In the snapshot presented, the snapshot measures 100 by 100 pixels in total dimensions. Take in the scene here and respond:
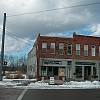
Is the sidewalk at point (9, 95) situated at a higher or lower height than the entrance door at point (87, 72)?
lower

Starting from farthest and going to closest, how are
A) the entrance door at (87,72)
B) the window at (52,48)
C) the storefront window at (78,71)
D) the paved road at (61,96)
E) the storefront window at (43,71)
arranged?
1. the entrance door at (87,72)
2. the storefront window at (78,71)
3. the window at (52,48)
4. the storefront window at (43,71)
5. the paved road at (61,96)

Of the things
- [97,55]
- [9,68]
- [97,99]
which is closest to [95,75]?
[97,55]

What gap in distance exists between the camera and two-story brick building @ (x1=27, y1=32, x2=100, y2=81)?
39500mm

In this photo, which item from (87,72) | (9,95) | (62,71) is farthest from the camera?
(87,72)

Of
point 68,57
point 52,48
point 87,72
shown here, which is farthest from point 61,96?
point 87,72

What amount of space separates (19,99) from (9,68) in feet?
297

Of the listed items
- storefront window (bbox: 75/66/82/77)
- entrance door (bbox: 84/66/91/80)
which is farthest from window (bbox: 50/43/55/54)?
entrance door (bbox: 84/66/91/80)

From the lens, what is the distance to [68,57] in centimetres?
4062

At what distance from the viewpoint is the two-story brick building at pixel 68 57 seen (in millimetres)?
39500

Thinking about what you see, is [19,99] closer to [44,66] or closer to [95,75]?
[44,66]

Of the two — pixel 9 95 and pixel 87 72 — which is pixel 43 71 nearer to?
pixel 87 72

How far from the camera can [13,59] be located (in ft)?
361

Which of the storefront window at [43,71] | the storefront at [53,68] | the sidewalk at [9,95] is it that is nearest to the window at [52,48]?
the storefront at [53,68]

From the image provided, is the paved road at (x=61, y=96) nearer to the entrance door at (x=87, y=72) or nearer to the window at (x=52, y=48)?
the window at (x=52, y=48)
